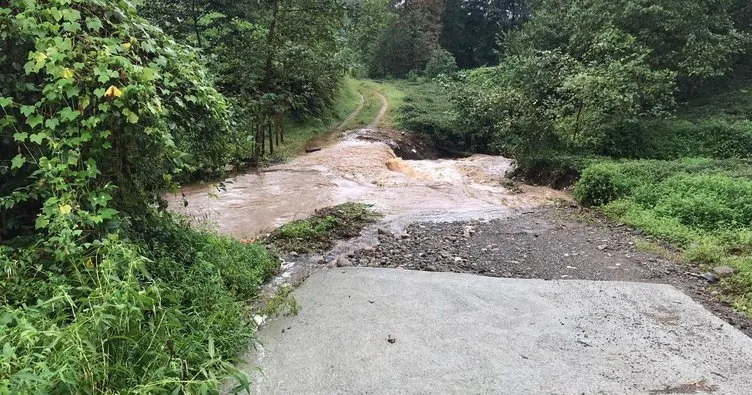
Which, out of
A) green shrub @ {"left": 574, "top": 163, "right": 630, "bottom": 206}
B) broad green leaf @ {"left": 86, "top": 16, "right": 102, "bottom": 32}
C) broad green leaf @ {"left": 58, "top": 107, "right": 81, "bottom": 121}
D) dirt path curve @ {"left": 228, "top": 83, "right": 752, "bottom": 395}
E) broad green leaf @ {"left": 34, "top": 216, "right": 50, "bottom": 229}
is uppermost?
broad green leaf @ {"left": 86, "top": 16, "right": 102, "bottom": 32}

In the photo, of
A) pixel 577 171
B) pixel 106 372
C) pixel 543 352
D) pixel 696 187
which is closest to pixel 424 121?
pixel 577 171

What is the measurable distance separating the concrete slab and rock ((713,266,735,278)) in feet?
2.70

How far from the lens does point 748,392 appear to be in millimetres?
3410

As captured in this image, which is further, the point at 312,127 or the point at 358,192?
the point at 312,127

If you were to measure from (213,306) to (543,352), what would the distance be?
280cm

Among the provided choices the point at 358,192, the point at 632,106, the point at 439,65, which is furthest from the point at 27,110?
the point at 439,65

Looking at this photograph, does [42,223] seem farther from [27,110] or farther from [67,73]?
→ [67,73]

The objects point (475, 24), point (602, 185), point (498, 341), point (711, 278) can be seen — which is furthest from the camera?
point (475, 24)

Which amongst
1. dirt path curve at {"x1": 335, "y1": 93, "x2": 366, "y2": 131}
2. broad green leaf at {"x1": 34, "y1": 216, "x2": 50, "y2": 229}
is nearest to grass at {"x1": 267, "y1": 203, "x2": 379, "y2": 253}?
broad green leaf at {"x1": 34, "y1": 216, "x2": 50, "y2": 229}

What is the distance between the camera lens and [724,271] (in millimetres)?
5613

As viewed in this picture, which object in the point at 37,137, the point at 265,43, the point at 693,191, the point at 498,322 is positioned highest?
the point at 265,43

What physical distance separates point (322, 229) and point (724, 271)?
17.7 feet

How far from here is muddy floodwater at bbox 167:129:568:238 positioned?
9242mm

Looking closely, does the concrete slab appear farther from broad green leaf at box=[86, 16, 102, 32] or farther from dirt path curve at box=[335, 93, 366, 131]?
dirt path curve at box=[335, 93, 366, 131]
